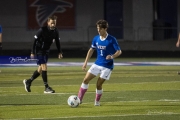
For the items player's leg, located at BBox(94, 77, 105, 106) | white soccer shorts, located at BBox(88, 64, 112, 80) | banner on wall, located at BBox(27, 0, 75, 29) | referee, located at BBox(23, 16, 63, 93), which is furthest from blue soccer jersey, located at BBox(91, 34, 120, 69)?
banner on wall, located at BBox(27, 0, 75, 29)

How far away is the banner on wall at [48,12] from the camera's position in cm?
4369

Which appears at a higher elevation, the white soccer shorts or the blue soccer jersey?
the blue soccer jersey

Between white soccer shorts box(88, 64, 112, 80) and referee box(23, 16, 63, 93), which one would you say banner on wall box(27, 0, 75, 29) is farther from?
white soccer shorts box(88, 64, 112, 80)

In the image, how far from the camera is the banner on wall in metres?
43.7

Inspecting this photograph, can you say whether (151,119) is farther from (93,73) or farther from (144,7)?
(144,7)

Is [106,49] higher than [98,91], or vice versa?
[106,49]

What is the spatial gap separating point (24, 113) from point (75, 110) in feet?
3.62

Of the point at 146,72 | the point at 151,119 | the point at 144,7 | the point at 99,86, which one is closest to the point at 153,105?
the point at 99,86

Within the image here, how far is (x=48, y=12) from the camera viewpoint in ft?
144

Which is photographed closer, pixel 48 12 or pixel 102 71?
pixel 102 71

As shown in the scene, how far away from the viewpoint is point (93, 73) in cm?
1489

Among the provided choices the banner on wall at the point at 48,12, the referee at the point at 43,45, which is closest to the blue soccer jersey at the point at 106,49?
the referee at the point at 43,45

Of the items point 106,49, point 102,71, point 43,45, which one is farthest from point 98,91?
point 43,45

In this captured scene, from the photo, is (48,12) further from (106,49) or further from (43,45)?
(106,49)
